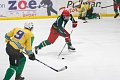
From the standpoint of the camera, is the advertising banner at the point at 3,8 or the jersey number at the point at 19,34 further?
the advertising banner at the point at 3,8

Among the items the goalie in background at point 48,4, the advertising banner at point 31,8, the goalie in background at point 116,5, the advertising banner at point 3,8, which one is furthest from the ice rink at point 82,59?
the goalie in background at point 116,5

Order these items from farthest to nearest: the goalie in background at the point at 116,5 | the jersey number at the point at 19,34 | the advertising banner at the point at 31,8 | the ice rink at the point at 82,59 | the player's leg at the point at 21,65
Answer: the goalie in background at the point at 116,5
the advertising banner at the point at 31,8
the ice rink at the point at 82,59
the player's leg at the point at 21,65
the jersey number at the point at 19,34

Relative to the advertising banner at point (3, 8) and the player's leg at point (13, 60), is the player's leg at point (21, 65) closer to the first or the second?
the player's leg at point (13, 60)

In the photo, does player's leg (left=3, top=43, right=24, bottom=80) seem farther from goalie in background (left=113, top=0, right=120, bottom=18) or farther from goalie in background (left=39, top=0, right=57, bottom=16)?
goalie in background (left=113, top=0, right=120, bottom=18)

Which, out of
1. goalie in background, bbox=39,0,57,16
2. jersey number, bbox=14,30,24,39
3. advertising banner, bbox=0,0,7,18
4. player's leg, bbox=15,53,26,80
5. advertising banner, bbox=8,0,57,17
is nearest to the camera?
jersey number, bbox=14,30,24,39

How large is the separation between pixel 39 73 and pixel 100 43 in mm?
2790

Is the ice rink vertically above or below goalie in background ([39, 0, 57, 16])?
below

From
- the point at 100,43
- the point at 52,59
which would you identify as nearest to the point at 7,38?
the point at 52,59

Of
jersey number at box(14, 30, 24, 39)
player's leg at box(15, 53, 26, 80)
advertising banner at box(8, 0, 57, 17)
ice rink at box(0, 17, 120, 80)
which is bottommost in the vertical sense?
ice rink at box(0, 17, 120, 80)

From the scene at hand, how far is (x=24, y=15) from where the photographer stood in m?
11.1

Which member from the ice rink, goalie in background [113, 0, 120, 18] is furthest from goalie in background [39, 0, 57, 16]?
the ice rink

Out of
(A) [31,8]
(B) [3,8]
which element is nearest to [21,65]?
(B) [3,8]

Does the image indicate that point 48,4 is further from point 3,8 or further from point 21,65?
point 21,65

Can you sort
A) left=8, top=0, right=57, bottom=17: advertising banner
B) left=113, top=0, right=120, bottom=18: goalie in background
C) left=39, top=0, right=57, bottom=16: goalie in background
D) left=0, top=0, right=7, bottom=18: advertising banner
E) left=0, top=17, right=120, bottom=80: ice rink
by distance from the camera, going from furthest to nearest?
left=113, top=0, right=120, bottom=18: goalie in background < left=39, top=0, right=57, bottom=16: goalie in background < left=8, top=0, right=57, bottom=17: advertising banner < left=0, top=0, right=7, bottom=18: advertising banner < left=0, top=17, right=120, bottom=80: ice rink
